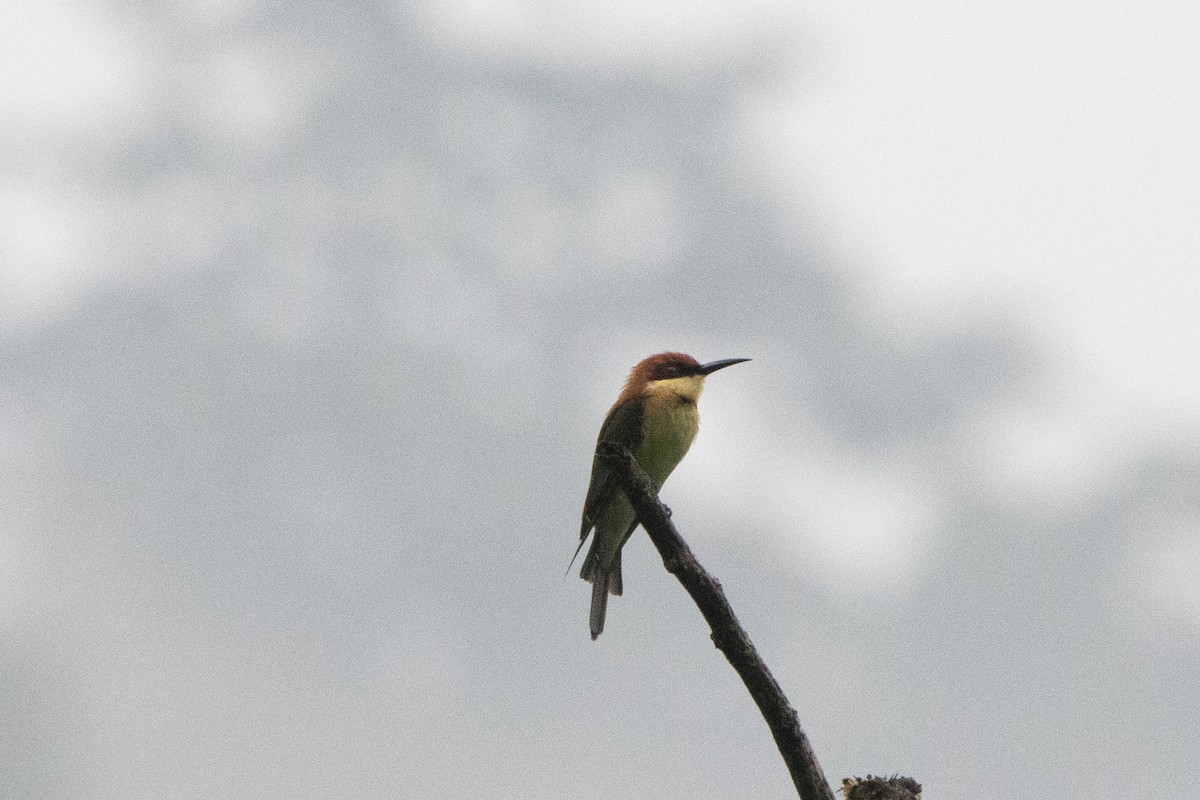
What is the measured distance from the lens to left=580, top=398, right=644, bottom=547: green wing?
27.3 ft

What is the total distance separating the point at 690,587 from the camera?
4.02 metres

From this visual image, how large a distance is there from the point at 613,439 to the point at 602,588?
1.09 metres

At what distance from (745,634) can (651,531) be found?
62cm

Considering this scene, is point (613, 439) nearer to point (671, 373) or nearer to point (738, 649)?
point (671, 373)

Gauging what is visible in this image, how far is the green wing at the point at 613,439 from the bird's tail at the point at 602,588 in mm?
291

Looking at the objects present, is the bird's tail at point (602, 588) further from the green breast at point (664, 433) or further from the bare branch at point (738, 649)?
the bare branch at point (738, 649)

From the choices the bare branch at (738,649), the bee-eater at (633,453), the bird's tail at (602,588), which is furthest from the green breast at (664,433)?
the bare branch at (738,649)

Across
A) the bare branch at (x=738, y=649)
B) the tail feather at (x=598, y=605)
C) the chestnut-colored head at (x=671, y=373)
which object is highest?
the chestnut-colored head at (x=671, y=373)

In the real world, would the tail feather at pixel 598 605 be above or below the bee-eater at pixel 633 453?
below

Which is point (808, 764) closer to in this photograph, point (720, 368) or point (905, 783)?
point (905, 783)

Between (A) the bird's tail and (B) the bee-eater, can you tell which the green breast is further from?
(A) the bird's tail

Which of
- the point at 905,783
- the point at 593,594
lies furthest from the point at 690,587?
the point at 593,594

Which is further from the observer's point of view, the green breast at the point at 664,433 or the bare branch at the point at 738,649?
the green breast at the point at 664,433

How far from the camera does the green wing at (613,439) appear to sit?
8328 mm
